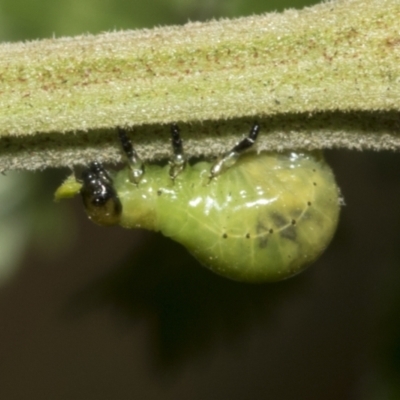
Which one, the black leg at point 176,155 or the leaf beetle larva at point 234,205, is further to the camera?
the leaf beetle larva at point 234,205

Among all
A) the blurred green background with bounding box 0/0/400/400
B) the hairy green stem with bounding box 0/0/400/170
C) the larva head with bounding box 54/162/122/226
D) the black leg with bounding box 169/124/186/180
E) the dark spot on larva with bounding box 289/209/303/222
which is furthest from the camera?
the blurred green background with bounding box 0/0/400/400

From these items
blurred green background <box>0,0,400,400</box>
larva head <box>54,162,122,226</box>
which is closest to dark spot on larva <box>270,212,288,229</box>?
larva head <box>54,162,122,226</box>

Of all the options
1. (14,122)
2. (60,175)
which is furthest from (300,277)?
(14,122)

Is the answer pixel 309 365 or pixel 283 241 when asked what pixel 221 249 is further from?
pixel 309 365

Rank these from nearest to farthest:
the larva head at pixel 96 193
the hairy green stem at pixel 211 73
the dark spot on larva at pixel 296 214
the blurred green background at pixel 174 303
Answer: the hairy green stem at pixel 211 73 → the larva head at pixel 96 193 → the dark spot on larva at pixel 296 214 → the blurred green background at pixel 174 303

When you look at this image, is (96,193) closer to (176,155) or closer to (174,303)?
(176,155)

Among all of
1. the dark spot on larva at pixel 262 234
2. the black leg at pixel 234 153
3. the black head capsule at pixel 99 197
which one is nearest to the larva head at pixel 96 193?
the black head capsule at pixel 99 197

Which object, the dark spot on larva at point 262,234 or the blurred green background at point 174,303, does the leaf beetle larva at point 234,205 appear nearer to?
the dark spot on larva at point 262,234

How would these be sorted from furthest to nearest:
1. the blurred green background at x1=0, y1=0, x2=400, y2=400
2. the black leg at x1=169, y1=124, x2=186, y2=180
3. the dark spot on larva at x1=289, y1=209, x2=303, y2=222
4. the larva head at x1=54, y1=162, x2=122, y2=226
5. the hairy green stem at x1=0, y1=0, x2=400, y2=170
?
the blurred green background at x1=0, y1=0, x2=400, y2=400
the dark spot on larva at x1=289, y1=209, x2=303, y2=222
the larva head at x1=54, y1=162, x2=122, y2=226
the black leg at x1=169, y1=124, x2=186, y2=180
the hairy green stem at x1=0, y1=0, x2=400, y2=170

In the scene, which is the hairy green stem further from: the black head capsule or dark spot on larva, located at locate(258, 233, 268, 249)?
dark spot on larva, located at locate(258, 233, 268, 249)
